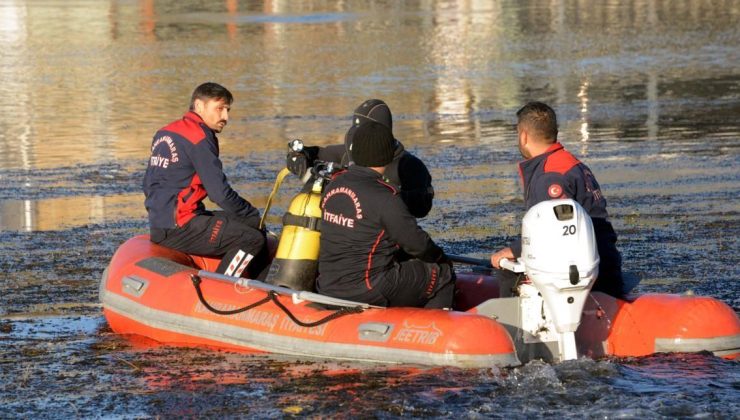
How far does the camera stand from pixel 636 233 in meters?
12.0

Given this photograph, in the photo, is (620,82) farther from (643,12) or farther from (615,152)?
(643,12)

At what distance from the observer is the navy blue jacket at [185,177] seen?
962 centimetres

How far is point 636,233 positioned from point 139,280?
458 cm

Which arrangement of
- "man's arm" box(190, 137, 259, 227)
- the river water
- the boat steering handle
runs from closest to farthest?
the river water → the boat steering handle → "man's arm" box(190, 137, 259, 227)

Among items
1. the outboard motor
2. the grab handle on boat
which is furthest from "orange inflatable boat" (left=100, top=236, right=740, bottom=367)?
the outboard motor

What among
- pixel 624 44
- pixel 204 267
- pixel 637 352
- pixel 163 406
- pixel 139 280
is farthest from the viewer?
pixel 624 44

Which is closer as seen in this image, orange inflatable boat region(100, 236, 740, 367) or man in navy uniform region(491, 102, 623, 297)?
orange inflatable boat region(100, 236, 740, 367)

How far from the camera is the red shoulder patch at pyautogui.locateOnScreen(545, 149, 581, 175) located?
26.3ft

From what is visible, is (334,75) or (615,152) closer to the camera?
(615,152)

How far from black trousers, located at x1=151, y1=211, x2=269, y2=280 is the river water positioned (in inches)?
32.6

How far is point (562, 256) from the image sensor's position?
24.3 feet

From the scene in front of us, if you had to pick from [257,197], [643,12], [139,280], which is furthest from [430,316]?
[643,12]

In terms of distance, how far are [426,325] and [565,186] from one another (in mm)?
1120

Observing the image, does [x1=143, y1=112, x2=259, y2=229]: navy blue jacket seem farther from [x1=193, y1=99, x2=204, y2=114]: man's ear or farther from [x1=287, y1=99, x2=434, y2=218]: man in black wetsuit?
[x1=287, y1=99, x2=434, y2=218]: man in black wetsuit
